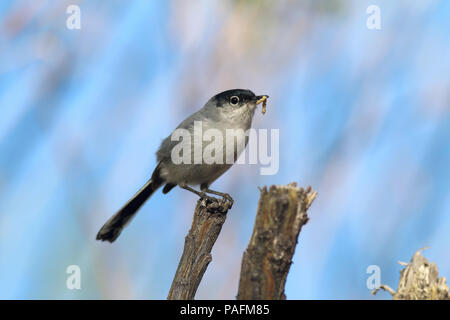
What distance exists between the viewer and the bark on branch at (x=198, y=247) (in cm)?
301

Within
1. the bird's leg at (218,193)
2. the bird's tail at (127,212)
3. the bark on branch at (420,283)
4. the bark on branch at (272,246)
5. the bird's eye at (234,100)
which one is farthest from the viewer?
the bird's eye at (234,100)

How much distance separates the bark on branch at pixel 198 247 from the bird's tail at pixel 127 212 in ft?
3.94

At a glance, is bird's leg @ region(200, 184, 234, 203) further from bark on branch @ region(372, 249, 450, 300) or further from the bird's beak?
bark on branch @ region(372, 249, 450, 300)

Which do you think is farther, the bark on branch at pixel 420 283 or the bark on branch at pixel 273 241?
the bark on branch at pixel 420 283

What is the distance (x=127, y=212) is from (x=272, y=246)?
267cm

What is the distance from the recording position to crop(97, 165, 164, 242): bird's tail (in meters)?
Result: 4.51

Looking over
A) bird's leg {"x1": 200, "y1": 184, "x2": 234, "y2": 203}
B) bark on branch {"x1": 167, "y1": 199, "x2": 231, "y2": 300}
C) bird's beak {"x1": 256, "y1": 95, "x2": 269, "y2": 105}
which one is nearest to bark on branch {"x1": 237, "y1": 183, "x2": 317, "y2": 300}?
bark on branch {"x1": 167, "y1": 199, "x2": 231, "y2": 300}

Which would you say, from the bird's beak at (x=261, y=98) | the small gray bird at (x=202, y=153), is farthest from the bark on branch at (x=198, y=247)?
the bird's beak at (x=261, y=98)

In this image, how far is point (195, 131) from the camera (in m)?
4.33

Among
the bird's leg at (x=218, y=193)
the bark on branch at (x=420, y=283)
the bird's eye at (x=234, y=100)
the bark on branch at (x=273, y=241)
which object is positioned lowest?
the bark on branch at (x=420, y=283)

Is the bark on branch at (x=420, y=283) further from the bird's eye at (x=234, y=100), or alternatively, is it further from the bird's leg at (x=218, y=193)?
the bird's eye at (x=234, y=100)

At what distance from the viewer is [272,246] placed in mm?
2221
